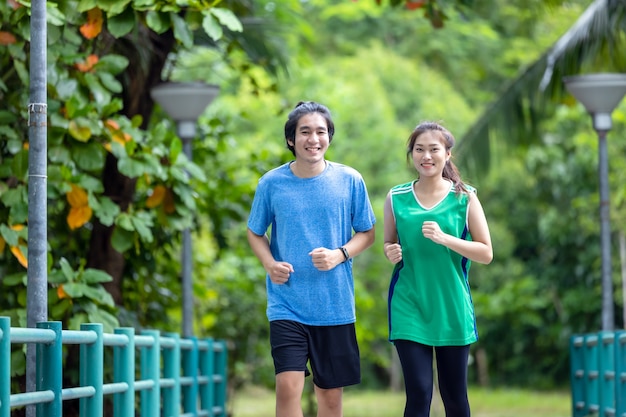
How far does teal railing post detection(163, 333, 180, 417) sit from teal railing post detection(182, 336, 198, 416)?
745mm

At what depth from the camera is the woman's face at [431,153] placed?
19.7ft

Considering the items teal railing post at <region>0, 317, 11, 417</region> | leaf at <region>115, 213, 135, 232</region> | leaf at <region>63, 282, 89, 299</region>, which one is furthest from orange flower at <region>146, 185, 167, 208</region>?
teal railing post at <region>0, 317, 11, 417</region>

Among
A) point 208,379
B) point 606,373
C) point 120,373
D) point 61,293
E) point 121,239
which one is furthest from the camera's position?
point 208,379

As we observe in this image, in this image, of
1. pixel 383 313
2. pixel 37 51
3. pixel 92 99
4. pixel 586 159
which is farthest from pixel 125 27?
pixel 586 159

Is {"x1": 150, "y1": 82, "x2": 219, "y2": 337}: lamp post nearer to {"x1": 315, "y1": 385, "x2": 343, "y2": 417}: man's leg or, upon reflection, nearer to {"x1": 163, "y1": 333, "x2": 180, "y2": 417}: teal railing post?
{"x1": 163, "y1": 333, "x2": 180, "y2": 417}: teal railing post

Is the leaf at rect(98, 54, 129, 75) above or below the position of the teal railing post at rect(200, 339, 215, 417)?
above

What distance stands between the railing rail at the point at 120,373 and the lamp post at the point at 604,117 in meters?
3.51

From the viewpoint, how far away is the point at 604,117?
39.3 ft

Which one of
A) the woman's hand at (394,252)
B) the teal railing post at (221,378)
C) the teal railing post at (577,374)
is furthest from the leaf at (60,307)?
the teal railing post at (577,374)

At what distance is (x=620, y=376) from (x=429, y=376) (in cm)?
331

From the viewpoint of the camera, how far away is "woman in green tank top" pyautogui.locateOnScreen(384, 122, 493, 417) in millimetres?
5941

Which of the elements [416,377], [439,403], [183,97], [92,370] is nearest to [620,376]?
[416,377]

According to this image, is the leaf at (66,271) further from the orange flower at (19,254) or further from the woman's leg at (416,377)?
the woman's leg at (416,377)

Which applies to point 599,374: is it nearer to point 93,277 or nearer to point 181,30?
point 93,277
